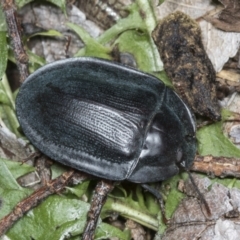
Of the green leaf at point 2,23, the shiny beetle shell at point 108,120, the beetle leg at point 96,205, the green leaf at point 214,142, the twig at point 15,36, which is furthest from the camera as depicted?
the green leaf at point 2,23

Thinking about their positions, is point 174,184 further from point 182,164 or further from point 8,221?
point 8,221

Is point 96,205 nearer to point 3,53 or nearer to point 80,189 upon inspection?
point 80,189

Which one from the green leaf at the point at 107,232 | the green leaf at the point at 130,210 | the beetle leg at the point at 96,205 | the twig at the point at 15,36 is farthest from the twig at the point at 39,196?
the twig at the point at 15,36

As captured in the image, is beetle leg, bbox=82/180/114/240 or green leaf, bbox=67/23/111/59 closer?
beetle leg, bbox=82/180/114/240

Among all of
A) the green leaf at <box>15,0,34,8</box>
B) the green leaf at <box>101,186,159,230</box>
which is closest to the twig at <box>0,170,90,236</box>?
the green leaf at <box>101,186,159,230</box>

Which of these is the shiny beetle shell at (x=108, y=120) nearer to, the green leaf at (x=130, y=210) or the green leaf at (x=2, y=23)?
the green leaf at (x=130, y=210)

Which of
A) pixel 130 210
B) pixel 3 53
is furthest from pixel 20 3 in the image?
pixel 130 210

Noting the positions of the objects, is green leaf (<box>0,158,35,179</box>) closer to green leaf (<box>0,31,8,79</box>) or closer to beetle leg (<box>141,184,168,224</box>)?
green leaf (<box>0,31,8,79</box>)
